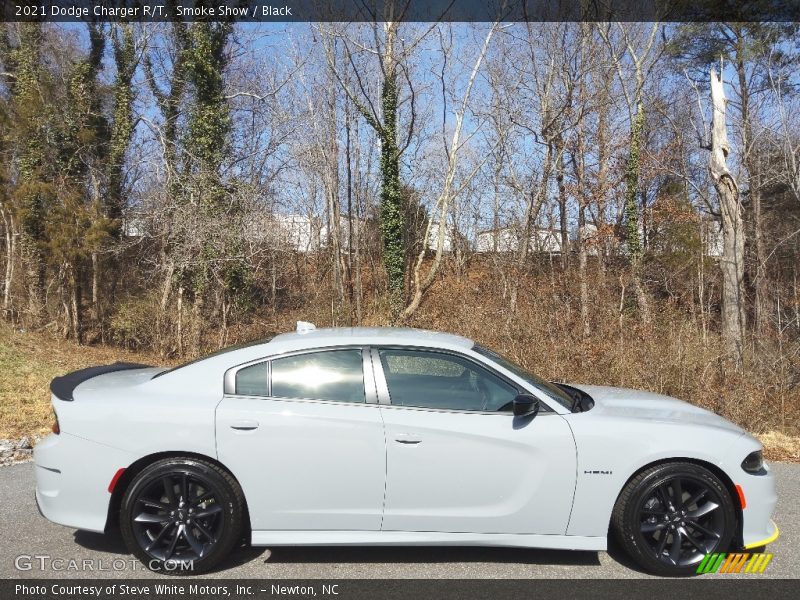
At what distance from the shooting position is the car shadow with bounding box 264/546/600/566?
3910 millimetres

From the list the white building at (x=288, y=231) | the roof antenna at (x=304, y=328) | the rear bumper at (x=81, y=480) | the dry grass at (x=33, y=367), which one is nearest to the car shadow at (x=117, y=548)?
the rear bumper at (x=81, y=480)

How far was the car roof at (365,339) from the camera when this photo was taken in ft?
13.4

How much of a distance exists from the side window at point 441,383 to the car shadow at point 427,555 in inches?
38.4

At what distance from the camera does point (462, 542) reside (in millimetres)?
3738

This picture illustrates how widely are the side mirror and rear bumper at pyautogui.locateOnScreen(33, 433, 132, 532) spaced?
2.37 meters

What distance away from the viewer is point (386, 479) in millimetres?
3703

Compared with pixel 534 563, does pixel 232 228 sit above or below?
above

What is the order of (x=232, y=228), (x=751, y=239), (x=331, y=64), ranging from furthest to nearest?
(x=751, y=239), (x=331, y=64), (x=232, y=228)

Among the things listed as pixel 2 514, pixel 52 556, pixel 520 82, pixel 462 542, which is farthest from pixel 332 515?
pixel 520 82

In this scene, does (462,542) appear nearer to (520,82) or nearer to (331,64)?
(331,64)

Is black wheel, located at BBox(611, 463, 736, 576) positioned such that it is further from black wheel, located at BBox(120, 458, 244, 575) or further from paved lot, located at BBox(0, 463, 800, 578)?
black wheel, located at BBox(120, 458, 244, 575)

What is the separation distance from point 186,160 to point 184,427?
655 inches

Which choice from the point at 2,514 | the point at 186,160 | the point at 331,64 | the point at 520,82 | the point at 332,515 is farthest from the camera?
the point at 520,82

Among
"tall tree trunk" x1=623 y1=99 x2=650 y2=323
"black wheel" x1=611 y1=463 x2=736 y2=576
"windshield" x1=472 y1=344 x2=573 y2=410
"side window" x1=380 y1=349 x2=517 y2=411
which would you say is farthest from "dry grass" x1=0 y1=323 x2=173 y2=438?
"tall tree trunk" x1=623 y1=99 x2=650 y2=323
